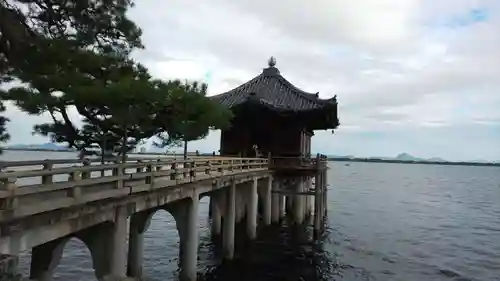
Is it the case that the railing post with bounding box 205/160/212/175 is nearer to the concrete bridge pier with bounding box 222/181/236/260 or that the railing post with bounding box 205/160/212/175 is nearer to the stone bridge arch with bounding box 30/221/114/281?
the concrete bridge pier with bounding box 222/181/236/260

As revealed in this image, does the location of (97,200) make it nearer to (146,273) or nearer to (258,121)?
(146,273)

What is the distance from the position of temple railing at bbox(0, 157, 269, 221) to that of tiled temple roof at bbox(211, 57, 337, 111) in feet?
41.7

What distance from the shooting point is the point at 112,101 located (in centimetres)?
1108

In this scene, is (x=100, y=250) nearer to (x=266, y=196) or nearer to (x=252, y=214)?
(x=252, y=214)

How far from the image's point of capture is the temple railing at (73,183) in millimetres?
7246

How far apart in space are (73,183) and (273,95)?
74.6 feet

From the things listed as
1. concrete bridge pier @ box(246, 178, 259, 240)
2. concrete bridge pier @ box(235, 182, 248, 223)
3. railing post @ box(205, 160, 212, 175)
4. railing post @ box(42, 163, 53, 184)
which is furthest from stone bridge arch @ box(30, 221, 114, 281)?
concrete bridge pier @ box(235, 182, 248, 223)

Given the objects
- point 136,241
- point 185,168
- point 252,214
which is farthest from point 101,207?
point 252,214

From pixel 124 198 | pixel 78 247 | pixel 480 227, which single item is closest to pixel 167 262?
pixel 78 247

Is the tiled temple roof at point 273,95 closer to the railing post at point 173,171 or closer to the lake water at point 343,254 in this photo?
the lake water at point 343,254

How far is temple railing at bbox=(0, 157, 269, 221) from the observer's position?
7.25 meters

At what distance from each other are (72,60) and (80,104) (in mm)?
2257

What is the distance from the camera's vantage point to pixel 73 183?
343 inches

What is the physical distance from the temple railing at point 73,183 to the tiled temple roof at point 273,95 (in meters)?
12.7
